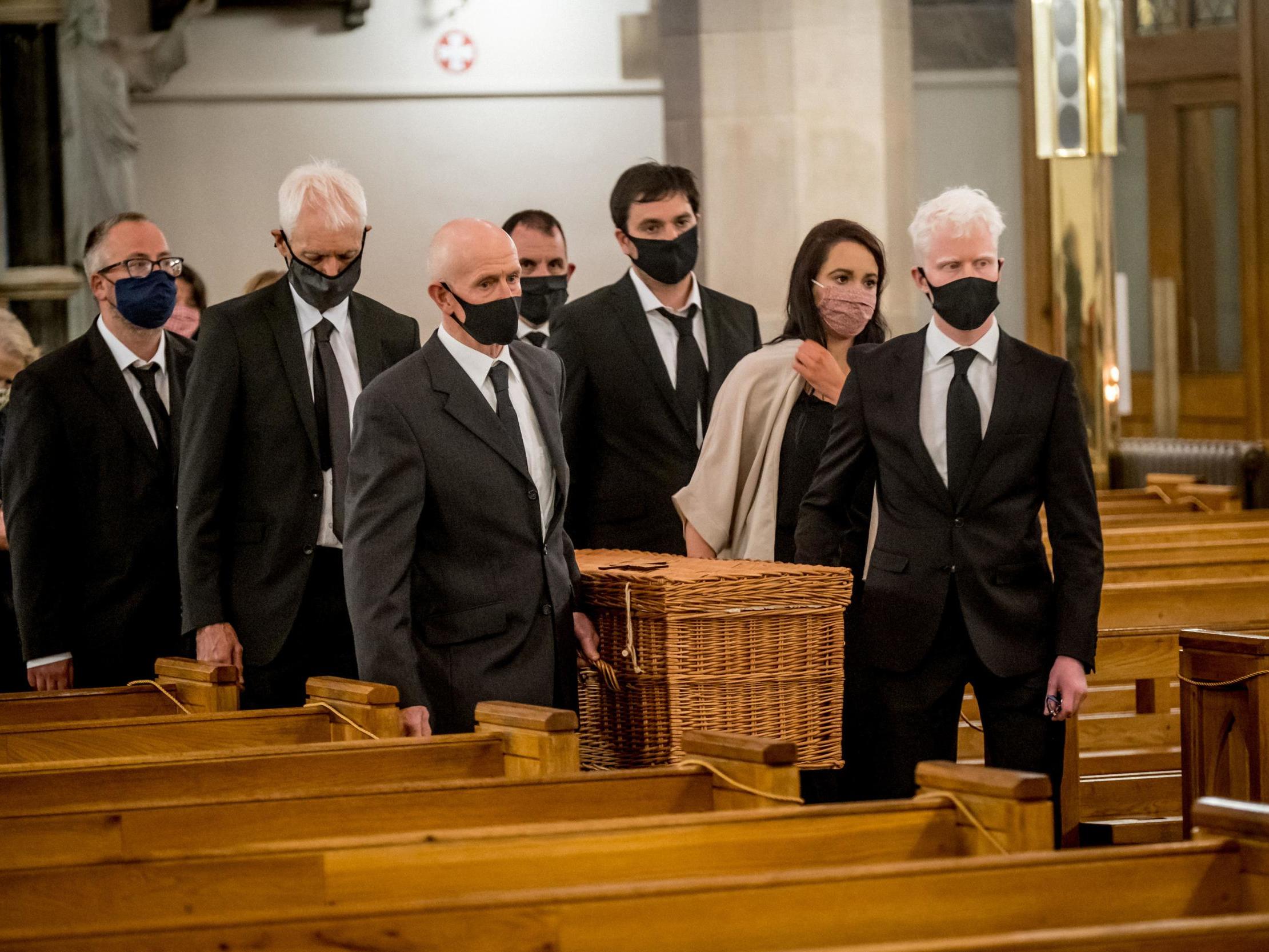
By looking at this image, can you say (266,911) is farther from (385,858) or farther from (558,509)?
(558,509)

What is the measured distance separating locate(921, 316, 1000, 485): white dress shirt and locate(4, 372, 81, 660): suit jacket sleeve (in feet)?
5.73

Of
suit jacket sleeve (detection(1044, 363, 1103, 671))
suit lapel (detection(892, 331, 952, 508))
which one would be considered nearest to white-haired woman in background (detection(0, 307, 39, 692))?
suit lapel (detection(892, 331, 952, 508))

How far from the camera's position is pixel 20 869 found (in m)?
1.92

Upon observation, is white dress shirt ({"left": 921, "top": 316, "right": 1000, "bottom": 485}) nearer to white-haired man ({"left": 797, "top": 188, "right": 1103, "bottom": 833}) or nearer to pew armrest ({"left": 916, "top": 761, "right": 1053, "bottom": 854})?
white-haired man ({"left": 797, "top": 188, "right": 1103, "bottom": 833})

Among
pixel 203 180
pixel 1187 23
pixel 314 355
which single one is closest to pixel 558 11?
pixel 203 180

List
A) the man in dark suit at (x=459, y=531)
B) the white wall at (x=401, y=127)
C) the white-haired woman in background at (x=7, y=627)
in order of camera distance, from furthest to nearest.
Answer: the white wall at (x=401, y=127) → the white-haired woman in background at (x=7, y=627) → the man in dark suit at (x=459, y=531)

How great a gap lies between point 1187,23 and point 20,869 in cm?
1119

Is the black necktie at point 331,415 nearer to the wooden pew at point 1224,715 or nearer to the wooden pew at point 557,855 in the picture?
the wooden pew at point 557,855

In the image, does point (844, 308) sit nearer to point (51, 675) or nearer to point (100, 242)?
point (100, 242)

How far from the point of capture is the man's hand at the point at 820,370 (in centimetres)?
350

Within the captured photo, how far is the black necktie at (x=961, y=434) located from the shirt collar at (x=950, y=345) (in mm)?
74

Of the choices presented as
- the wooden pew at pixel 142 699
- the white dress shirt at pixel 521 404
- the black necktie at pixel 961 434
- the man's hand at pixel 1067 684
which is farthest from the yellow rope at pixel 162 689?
the man's hand at pixel 1067 684

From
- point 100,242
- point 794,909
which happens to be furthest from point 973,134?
point 794,909

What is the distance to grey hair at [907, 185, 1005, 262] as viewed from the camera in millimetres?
3045
